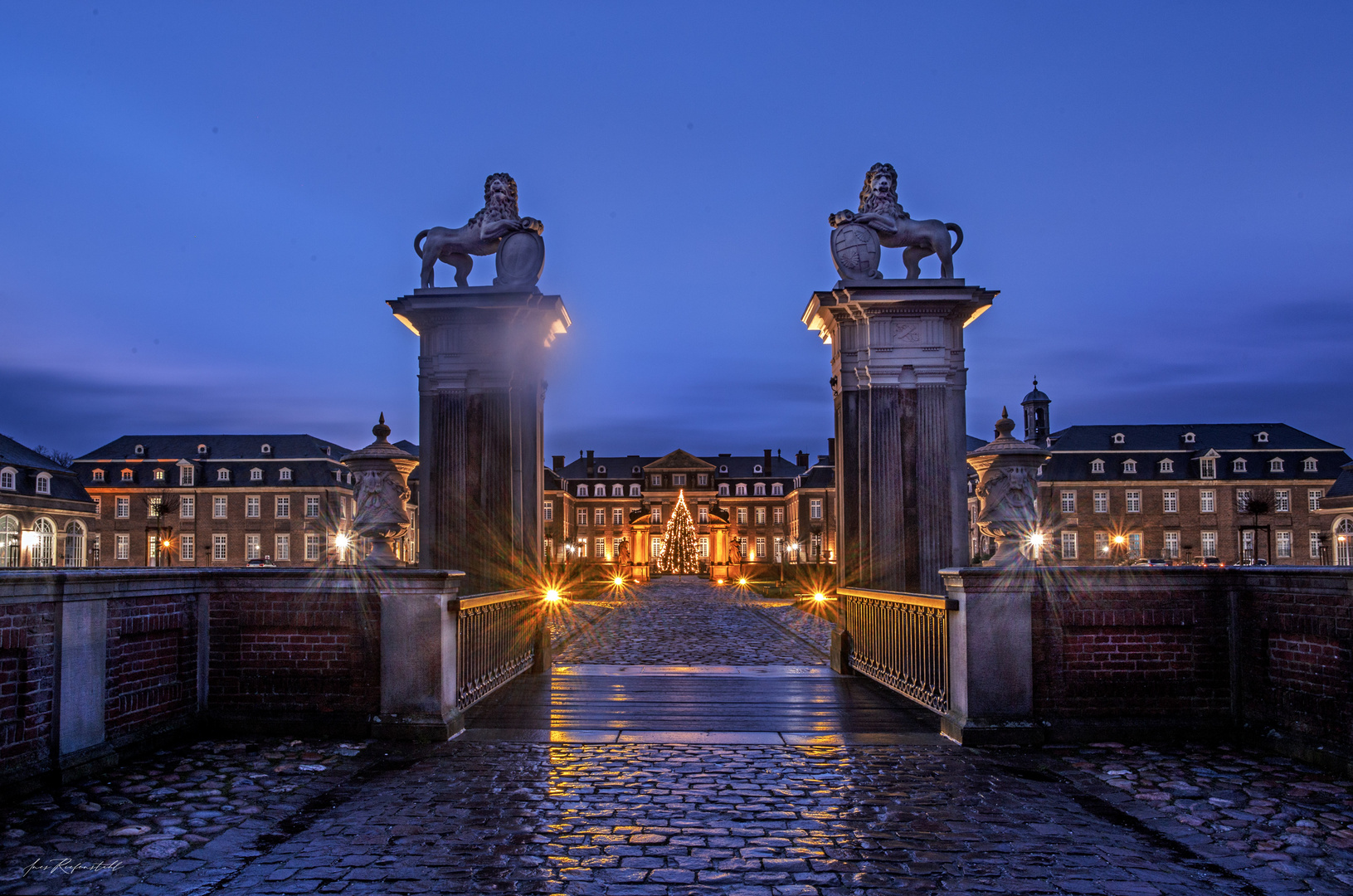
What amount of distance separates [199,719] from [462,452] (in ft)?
18.4

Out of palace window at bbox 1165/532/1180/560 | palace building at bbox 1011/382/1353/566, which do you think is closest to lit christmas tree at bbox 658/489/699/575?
palace building at bbox 1011/382/1353/566

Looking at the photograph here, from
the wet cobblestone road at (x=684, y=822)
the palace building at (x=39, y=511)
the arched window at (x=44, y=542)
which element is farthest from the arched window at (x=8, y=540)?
the wet cobblestone road at (x=684, y=822)

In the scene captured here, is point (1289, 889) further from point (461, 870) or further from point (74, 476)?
point (74, 476)

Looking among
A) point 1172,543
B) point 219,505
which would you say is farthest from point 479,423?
point 1172,543

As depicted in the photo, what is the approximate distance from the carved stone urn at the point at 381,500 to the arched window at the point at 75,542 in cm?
5511

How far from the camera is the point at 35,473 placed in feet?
165

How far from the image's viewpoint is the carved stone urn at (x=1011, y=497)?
25.2ft

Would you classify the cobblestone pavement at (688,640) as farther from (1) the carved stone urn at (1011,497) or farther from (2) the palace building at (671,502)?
(2) the palace building at (671,502)

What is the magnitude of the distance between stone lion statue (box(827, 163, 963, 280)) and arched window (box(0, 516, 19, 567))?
166ft

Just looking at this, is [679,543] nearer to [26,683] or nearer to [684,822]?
[26,683]

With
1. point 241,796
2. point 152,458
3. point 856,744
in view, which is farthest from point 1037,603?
point 152,458

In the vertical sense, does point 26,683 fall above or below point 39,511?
below

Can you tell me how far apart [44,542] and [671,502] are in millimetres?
56766

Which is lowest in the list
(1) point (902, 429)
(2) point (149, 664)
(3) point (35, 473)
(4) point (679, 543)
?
(4) point (679, 543)
